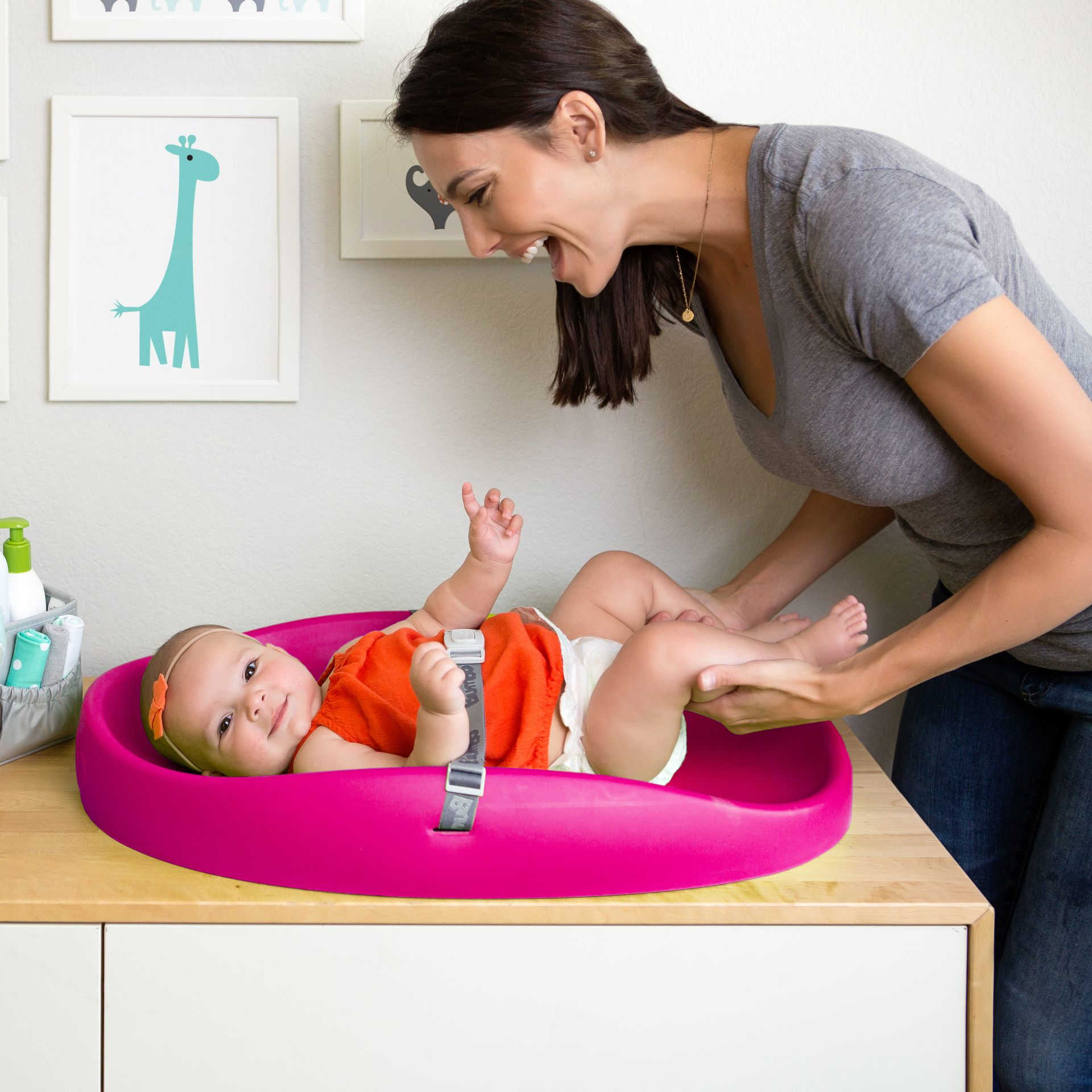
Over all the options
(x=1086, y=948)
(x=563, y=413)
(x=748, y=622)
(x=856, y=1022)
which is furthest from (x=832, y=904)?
(x=563, y=413)

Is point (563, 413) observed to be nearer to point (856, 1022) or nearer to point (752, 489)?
point (752, 489)

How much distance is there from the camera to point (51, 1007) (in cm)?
82

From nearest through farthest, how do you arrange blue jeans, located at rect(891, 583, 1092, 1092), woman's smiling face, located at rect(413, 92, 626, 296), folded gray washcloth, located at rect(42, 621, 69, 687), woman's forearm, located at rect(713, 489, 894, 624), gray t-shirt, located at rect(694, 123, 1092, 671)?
gray t-shirt, located at rect(694, 123, 1092, 671) → woman's smiling face, located at rect(413, 92, 626, 296) → blue jeans, located at rect(891, 583, 1092, 1092) → folded gray washcloth, located at rect(42, 621, 69, 687) → woman's forearm, located at rect(713, 489, 894, 624)

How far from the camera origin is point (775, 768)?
1078 mm

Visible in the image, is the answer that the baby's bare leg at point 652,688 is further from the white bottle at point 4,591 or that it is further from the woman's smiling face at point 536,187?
the white bottle at point 4,591

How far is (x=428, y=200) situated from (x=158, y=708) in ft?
2.42

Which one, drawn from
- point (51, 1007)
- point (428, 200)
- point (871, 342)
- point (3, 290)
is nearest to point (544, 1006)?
point (51, 1007)

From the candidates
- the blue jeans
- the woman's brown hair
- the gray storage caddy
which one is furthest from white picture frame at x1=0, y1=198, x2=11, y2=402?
the blue jeans

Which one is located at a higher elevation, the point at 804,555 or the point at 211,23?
the point at 211,23

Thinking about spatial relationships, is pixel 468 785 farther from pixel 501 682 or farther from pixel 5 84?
pixel 5 84

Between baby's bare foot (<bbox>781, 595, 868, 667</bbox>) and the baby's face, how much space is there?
0.55m

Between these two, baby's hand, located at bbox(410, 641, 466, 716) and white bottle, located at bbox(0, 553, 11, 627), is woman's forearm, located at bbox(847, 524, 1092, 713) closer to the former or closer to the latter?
baby's hand, located at bbox(410, 641, 466, 716)

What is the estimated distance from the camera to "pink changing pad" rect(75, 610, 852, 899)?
0.80m

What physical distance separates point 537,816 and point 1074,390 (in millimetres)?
552
